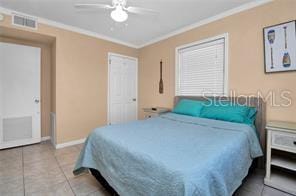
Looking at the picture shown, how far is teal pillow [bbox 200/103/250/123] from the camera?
2250mm

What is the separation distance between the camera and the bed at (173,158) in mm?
1018

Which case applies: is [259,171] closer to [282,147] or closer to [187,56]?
[282,147]

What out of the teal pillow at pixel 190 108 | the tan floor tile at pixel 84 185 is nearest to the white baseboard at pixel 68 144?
the tan floor tile at pixel 84 185

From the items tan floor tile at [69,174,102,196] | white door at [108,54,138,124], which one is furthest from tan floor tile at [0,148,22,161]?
white door at [108,54,138,124]

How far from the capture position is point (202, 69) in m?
3.14

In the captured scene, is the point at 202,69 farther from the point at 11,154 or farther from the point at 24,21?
the point at 11,154

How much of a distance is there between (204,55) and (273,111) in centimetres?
151

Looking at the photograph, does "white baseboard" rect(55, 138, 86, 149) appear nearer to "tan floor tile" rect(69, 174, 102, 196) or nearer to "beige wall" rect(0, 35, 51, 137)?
"beige wall" rect(0, 35, 51, 137)

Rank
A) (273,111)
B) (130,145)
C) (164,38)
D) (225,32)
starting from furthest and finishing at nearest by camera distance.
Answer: (164,38) → (225,32) → (273,111) → (130,145)

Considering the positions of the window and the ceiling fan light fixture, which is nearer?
the ceiling fan light fixture

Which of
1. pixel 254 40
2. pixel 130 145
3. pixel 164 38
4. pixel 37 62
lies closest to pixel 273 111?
pixel 254 40

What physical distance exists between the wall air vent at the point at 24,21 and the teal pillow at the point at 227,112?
11.4 feet

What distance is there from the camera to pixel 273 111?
7.40 ft

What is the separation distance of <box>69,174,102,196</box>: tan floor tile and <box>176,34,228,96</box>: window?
2.39m
